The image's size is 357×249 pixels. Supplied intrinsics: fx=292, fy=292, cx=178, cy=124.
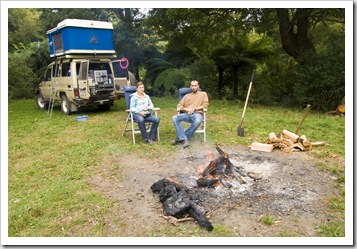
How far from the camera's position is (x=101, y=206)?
10.1 ft

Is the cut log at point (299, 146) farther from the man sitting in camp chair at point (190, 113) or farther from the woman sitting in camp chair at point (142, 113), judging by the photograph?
the woman sitting in camp chair at point (142, 113)

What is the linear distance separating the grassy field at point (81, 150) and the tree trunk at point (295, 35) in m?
1.90

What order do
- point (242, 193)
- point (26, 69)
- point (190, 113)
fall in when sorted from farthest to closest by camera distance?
point (26, 69) < point (190, 113) < point (242, 193)

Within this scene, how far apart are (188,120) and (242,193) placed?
238 centimetres

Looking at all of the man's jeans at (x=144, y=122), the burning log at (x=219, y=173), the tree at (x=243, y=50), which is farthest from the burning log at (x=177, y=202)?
the tree at (x=243, y=50)

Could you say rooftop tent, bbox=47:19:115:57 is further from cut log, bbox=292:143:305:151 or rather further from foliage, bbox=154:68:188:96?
cut log, bbox=292:143:305:151

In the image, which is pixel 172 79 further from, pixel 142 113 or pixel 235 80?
pixel 142 113

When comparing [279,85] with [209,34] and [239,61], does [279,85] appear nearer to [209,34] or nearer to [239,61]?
[239,61]

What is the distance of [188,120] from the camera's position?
17.7 ft

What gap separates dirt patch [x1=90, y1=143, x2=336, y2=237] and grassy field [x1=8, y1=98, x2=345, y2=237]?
18 cm

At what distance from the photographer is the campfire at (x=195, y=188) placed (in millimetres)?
2760

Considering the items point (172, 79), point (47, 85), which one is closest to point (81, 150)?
point (47, 85)

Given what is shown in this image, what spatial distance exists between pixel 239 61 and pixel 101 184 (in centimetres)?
757

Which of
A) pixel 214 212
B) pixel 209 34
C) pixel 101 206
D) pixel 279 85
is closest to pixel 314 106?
pixel 279 85
